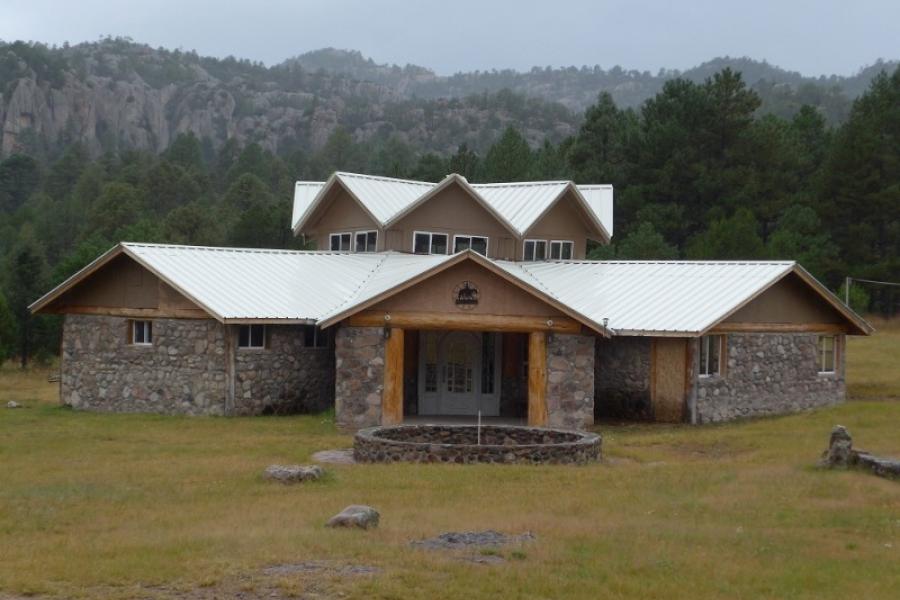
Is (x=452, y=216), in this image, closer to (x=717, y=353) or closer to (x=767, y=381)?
(x=717, y=353)

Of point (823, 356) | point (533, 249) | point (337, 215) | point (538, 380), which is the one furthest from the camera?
point (337, 215)

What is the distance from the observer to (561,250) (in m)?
38.2

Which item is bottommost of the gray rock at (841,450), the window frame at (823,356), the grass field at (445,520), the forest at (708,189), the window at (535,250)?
the grass field at (445,520)

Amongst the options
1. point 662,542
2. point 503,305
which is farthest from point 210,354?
point 662,542

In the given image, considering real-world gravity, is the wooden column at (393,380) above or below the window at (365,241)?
below

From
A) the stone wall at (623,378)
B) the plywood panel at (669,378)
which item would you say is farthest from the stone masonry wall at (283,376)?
the plywood panel at (669,378)

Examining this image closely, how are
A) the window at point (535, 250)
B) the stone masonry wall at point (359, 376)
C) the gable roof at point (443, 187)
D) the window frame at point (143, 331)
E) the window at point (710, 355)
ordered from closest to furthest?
the stone masonry wall at point (359, 376)
the window at point (710, 355)
the window frame at point (143, 331)
the gable roof at point (443, 187)
the window at point (535, 250)

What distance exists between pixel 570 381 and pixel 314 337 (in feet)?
22.8

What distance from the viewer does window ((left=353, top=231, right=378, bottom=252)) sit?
3631cm

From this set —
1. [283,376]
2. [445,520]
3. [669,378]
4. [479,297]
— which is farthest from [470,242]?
[445,520]

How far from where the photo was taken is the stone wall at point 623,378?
100.0 feet

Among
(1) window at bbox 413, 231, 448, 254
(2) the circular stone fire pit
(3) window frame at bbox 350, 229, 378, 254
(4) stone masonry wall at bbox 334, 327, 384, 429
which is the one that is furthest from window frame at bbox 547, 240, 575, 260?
(2) the circular stone fire pit

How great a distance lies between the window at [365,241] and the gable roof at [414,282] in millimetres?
675

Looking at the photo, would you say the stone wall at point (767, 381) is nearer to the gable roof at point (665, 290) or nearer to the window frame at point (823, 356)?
the window frame at point (823, 356)
